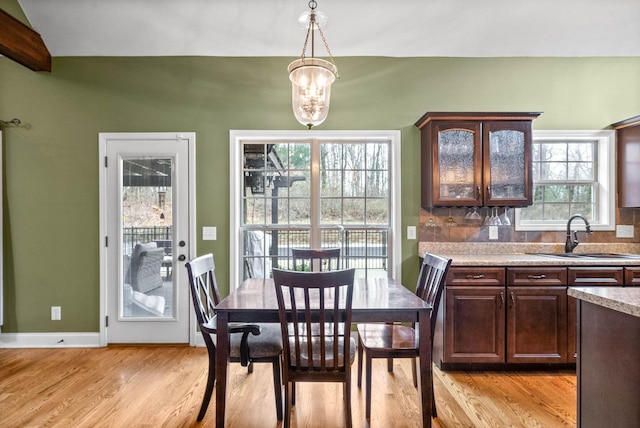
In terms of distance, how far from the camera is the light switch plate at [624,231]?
336 centimetres

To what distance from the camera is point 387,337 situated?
2.28 m

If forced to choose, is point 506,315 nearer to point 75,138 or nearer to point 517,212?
point 517,212

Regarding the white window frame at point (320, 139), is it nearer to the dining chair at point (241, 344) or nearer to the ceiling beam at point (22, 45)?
the dining chair at point (241, 344)

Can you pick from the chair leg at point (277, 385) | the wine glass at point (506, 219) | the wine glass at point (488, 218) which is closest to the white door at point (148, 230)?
the chair leg at point (277, 385)

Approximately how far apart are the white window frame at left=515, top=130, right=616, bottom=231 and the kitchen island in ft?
6.54

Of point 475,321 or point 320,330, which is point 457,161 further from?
point 320,330

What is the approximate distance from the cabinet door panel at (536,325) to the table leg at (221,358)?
7.17 ft

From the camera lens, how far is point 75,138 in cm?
342

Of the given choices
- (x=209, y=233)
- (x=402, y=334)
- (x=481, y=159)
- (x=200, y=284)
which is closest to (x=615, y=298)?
(x=402, y=334)

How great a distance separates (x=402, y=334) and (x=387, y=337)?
13 cm

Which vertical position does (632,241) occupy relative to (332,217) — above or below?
below

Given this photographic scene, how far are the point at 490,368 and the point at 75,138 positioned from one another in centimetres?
427

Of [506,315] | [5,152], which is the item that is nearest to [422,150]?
[506,315]

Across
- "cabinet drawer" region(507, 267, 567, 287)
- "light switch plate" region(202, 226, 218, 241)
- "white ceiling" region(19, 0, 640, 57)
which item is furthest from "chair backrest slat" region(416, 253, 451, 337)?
"white ceiling" region(19, 0, 640, 57)
